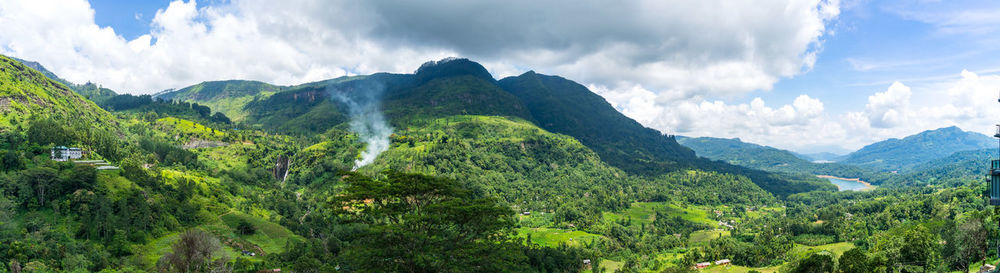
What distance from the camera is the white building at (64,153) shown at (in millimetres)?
80912

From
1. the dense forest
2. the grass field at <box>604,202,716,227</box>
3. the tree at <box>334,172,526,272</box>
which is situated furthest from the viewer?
the grass field at <box>604,202,716,227</box>

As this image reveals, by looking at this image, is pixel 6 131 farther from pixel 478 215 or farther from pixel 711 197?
pixel 711 197

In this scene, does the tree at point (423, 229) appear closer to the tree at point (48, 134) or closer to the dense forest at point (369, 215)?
the dense forest at point (369, 215)

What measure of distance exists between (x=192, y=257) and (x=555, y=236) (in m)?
79.2

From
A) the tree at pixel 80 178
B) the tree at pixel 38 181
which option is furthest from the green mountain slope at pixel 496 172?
the tree at pixel 38 181

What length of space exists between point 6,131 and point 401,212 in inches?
4458

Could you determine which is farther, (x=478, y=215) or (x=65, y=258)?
(x=65, y=258)

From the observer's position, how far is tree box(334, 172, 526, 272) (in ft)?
96.9

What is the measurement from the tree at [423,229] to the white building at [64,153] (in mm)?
86874

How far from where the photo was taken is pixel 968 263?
189 feet

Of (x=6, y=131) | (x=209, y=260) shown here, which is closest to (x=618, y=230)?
(x=209, y=260)

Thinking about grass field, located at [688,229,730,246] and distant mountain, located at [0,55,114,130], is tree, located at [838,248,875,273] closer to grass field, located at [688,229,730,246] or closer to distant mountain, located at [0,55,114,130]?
grass field, located at [688,229,730,246]

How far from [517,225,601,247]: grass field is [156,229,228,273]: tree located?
214ft

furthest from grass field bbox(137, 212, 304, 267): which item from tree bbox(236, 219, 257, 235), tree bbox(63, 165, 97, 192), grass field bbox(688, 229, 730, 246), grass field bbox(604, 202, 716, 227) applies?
grass field bbox(688, 229, 730, 246)
